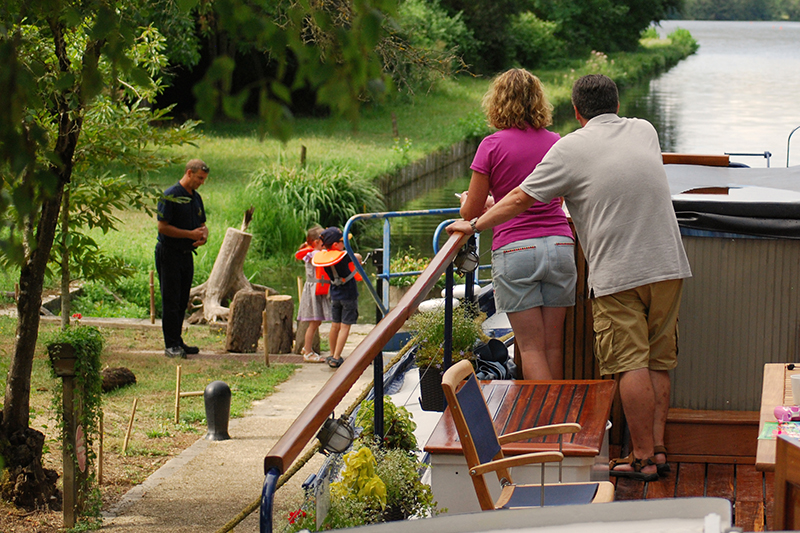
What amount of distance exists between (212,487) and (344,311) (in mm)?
3337

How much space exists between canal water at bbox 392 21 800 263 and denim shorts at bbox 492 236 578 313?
3.32 m

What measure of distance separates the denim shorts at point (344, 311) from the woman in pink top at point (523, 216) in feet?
17.5

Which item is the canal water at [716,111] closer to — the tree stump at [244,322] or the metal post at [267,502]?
the tree stump at [244,322]

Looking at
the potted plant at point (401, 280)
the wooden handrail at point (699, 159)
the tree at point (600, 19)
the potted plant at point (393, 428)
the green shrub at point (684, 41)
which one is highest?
the green shrub at point (684, 41)

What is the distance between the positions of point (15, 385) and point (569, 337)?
324 centimetres

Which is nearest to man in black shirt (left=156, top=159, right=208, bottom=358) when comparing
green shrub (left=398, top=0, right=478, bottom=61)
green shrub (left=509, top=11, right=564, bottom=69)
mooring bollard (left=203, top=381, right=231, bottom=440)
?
mooring bollard (left=203, top=381, right=231, bottom=440)

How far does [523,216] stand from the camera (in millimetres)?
4184

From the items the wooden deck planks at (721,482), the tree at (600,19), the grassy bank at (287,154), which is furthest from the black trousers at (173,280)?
the tree at (600,19)

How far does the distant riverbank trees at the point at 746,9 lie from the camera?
6757 inches

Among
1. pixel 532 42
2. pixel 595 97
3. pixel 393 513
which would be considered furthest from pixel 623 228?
pixel 532 42

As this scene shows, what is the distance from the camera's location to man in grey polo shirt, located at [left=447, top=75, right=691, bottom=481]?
3760 millimetres

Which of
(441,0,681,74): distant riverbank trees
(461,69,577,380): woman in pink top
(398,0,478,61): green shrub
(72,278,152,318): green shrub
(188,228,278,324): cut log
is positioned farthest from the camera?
(441,0,681,74): distant riverbank trees

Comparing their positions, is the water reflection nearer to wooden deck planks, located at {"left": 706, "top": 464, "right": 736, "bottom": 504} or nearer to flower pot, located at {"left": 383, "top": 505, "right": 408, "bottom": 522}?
wooden deck planks, located at {"left": 706, "top": 464, "right": 736, "bottom": 504}

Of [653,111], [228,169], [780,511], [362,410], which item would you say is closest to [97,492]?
[362,410]
